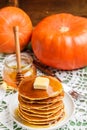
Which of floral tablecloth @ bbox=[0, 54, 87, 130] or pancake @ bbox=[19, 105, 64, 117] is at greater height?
pancake @ bbox=[19, 105, 64, 117]

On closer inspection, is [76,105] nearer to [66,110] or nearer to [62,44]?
[66,110]

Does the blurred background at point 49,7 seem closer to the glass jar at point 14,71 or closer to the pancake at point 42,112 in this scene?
the glass jar at point 14,71

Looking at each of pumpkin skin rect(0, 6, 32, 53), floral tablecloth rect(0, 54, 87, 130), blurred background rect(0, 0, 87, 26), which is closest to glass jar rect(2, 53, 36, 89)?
floral tablecloth rect(0, 54, 87, 130)

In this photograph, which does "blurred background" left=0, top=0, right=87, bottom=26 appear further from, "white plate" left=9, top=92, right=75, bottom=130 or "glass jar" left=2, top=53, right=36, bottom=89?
"white plate" left=9, top=92, right=75, bottom=130

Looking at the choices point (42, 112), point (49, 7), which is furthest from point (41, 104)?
point (49, 7)

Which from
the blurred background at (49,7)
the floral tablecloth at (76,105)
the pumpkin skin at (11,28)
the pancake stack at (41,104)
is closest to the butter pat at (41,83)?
the pancake stack at (41,104)
